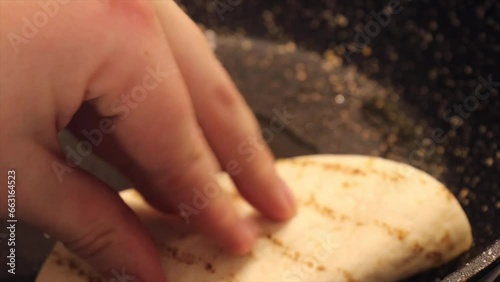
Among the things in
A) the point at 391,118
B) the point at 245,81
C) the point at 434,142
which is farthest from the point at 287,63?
the point at 434,142

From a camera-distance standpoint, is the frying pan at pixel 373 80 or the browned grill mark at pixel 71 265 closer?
the browned grill mark at pixel 71 265

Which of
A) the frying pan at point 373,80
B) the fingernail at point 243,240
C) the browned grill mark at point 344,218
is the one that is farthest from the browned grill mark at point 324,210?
the frying pan at point 373,80

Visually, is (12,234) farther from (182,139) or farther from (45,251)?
(182,139)

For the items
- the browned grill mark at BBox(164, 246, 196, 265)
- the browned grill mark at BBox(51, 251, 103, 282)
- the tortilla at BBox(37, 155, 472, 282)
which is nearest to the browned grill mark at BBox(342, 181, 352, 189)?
the tortilla at BBox(37, 155, 472, 282)

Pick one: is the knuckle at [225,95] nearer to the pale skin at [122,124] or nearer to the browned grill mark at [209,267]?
the pale skin at [122,124]

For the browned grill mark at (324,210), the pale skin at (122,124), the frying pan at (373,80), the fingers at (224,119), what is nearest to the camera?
the pale skin at (122,124)

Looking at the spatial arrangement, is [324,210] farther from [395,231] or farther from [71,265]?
[71,265]
